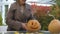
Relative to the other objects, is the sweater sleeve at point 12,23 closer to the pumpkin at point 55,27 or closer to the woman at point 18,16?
the woman at point 18,16

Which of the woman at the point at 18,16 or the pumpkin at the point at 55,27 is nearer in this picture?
the pumpkin at the point at 55,27

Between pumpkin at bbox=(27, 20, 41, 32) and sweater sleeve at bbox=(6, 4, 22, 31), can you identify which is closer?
pumpkin at bbox=(27, 20, 41, 32)

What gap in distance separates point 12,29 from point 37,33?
31 cm

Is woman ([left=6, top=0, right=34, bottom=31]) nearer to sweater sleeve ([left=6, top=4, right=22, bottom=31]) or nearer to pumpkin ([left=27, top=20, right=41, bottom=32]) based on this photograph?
sweater sleeve ([left=6, top=4, right=22, bottom=31])

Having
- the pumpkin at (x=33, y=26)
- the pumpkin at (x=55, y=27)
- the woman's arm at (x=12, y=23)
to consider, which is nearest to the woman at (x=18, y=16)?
the woman's arm at (x=12, y=23)

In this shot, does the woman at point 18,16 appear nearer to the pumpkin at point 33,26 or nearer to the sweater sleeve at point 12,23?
→ the sweater sleeve at point 12,23

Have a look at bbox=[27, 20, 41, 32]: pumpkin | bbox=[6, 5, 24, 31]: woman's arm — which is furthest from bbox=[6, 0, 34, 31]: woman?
bbox=[27, 20, 41, 32]: pumpkin

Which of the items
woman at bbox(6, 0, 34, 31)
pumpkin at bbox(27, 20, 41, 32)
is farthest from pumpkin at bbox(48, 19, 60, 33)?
woman at bbox(6, 0, 34, 31)

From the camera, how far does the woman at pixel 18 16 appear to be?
1.49 meters

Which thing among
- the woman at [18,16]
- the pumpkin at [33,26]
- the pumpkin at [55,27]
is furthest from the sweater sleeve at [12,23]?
the pumpkin at [55,27]

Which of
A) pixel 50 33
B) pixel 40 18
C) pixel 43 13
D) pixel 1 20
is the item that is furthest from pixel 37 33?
pixel 1 20

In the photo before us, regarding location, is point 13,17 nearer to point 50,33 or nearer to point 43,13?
point 50,33

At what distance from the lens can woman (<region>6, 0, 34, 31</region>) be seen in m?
1.49

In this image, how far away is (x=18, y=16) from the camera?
151 centimetres
